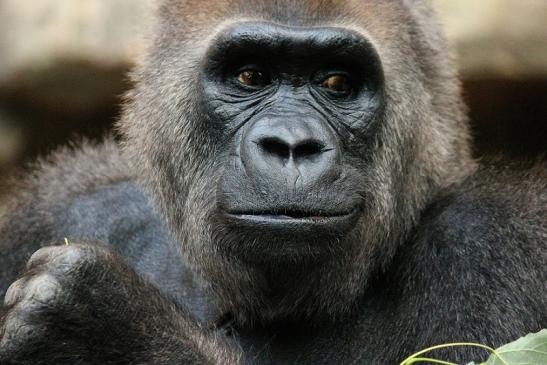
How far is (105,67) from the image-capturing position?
334 inches

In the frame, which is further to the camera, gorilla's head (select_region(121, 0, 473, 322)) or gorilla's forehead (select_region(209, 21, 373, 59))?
gorilla's forehead (select_region(209, 21, 373, 59))

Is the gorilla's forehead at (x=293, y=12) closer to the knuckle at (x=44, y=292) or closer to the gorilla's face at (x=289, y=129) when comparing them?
the gorilla's face at (x=289, y=129)

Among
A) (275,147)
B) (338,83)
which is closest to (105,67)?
(338,83)

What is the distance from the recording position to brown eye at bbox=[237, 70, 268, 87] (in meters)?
4.69

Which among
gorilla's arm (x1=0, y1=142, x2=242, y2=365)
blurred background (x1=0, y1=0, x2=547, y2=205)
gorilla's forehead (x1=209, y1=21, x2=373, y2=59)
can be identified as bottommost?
blurred background (x1=0, y1=0, x2=547, y2=205)

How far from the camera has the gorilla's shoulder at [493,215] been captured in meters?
4.51

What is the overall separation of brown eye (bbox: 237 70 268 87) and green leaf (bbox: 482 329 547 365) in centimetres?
167

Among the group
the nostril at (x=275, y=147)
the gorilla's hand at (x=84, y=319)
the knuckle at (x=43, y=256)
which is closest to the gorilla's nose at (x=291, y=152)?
the nostril at (x=275, y=147)

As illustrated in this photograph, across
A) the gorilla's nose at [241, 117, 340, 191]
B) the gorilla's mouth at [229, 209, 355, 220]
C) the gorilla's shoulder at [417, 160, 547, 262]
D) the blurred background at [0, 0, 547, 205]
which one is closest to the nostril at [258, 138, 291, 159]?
the gorilla's nose at [241, 117, 340, 191]

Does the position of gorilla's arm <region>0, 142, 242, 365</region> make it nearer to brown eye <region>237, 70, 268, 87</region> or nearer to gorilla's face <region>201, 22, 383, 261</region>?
→ gorilla's face <region>201, 22, 383, 261</region>

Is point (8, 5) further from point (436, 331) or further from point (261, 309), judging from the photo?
point (436, 331)

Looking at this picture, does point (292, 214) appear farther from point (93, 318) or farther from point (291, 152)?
point (93, 318)

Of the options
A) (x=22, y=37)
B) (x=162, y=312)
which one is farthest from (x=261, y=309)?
(x=22, y=37)

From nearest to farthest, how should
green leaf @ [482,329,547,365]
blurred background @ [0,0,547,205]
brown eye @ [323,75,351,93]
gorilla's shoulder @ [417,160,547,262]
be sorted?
green leaf @ [482,329,547,365], gorilla's shoulder @ [417,160,547,262], brown eye @ [323,75,351,93], blurred background @ [0,0,547,205]
